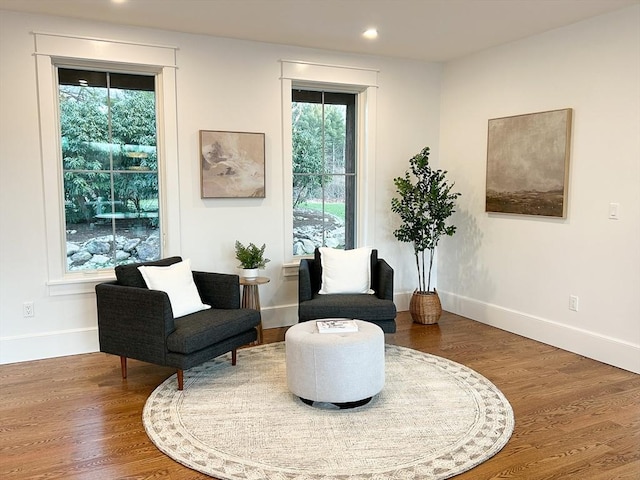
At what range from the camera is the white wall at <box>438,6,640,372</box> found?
12.3 feet

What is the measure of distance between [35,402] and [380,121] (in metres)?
3.81

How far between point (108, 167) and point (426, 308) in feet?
10.2

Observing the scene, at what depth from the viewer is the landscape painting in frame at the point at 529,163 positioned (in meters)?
4.18

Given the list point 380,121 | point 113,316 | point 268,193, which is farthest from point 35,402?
point 380,121

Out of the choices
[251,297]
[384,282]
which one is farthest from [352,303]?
[251,297]

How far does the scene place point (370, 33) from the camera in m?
4.32

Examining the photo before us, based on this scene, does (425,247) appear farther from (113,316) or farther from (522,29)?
(113,316)

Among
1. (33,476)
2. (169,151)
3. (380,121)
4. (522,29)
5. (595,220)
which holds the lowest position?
(33,476)

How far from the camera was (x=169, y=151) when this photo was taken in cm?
433

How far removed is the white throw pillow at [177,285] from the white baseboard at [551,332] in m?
2.76

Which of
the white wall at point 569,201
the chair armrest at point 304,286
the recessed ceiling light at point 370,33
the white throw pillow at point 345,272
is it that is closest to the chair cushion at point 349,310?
the chair armrest at point 304,286

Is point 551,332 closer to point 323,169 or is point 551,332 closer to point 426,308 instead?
point 426,308

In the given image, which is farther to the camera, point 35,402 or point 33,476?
point 35,402

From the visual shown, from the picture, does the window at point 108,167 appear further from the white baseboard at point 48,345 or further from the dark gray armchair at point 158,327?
the dark gray armchair at point 158,327
